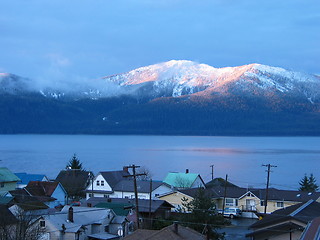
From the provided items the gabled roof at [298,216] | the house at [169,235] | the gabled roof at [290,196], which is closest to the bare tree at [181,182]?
the gabled roof at [290,196]

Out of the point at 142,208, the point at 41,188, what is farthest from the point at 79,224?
the point at 41,188

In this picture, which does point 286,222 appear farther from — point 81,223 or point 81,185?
point 81,185

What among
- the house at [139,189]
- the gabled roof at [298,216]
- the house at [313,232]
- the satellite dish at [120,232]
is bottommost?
the satellite dish at [120,232]

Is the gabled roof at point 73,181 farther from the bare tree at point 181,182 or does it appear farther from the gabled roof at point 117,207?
the gabled roof at point 117,207

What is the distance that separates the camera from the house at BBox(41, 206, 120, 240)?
95.3 feet

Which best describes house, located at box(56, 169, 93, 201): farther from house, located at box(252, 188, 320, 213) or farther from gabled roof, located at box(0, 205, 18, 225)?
gabled roof, located at box(0, 205, 18, 225)

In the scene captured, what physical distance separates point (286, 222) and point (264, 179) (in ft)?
229

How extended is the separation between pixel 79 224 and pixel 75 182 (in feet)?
85.0

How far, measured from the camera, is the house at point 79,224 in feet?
95.3

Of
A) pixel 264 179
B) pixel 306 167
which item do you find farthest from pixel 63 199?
pixel 306 167

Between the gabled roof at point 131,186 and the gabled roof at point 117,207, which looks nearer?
the gabled roof at point 117,207

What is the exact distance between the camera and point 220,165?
118 m

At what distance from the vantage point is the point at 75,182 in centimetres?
5600

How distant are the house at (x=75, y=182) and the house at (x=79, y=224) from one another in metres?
20.5
